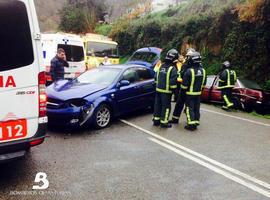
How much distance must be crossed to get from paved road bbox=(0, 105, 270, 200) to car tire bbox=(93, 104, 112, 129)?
29cm

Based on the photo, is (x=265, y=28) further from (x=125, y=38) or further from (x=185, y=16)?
(x=125, y=38)

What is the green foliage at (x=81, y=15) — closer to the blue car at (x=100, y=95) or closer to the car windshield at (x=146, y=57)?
the car windshield at (x=146, y=57)

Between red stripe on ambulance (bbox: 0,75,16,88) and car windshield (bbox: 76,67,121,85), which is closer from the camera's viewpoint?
red stripe on ambulance (bbox: 0,75,16,88)

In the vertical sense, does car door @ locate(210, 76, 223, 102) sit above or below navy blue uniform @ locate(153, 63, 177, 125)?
below

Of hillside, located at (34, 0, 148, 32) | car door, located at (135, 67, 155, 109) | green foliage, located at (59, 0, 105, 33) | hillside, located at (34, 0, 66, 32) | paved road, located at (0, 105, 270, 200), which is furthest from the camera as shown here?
hillside, located at (34, 0, 66, 32)

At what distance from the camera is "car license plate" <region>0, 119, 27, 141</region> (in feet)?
16.3

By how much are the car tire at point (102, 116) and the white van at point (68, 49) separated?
→ 22.9 ft

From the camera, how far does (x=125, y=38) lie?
31.0 m

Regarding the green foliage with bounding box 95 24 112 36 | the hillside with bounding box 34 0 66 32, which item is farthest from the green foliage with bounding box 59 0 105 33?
the hillside with bounding box 34 0 66 32

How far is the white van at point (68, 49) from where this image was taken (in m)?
15.9

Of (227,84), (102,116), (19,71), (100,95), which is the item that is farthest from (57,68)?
(19,71)

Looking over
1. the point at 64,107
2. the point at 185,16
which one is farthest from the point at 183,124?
the point at 185,16

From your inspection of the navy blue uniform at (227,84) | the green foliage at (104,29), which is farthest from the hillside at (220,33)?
the green foliage at (104,29)

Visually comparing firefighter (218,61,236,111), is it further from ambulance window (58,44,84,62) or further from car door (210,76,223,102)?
ambulance window (58,44,84,62)
